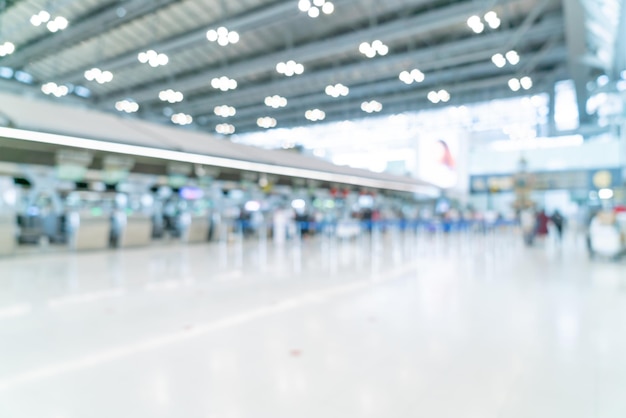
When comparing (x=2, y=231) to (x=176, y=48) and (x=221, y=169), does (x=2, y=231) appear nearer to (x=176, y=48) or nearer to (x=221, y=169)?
(x=221, y=169)

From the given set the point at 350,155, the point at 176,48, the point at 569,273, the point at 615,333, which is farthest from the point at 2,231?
the point at 350,155

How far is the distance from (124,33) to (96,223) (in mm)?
5731

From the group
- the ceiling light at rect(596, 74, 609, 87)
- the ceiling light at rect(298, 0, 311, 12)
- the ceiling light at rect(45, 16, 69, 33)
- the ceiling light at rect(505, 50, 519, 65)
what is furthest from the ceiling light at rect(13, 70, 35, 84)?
the ceiling light at rect(596, 74, 609, 87)

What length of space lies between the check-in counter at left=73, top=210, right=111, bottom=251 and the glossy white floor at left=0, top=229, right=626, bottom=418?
4.54 m

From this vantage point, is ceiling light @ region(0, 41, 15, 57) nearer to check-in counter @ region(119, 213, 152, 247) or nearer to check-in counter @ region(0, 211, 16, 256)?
check-in counter @ region(0, 211, 16, 256)

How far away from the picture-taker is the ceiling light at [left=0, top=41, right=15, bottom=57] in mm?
6419

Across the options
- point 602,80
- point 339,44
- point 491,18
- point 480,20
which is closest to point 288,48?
point 339,44

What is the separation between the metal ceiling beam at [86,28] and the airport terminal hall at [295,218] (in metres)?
0.06

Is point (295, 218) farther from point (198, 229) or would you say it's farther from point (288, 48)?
point (288, 48)

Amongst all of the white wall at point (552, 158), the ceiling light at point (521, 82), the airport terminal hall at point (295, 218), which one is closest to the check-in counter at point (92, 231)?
the airport terminal hall at point (295, 218)

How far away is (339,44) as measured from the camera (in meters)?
10.4

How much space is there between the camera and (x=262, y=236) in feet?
48.2

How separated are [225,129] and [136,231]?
42.9 feet

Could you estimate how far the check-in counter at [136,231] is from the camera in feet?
33.0
